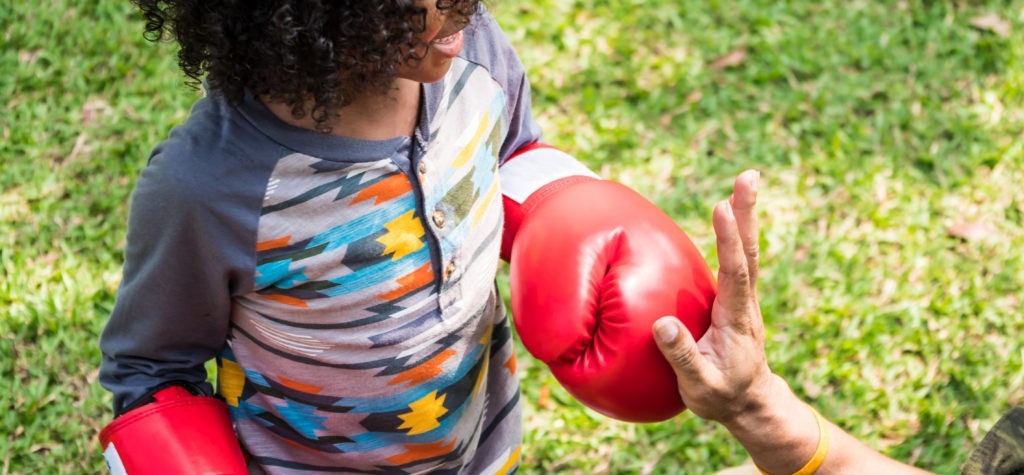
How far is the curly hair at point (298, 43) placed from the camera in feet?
4.40

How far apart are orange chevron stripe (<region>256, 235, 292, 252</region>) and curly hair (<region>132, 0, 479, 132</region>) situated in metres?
0.18

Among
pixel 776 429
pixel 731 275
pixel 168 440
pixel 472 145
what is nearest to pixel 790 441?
pixel 776 429

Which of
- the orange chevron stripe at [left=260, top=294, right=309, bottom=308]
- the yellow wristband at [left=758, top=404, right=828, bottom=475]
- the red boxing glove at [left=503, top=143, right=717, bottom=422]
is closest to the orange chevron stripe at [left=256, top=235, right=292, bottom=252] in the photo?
Answer: the orange chevron stripe at [left=260, top=294, right=309, bottom=308]

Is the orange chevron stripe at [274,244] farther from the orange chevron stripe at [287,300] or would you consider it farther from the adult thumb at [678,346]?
the adult thumb at [678,346]

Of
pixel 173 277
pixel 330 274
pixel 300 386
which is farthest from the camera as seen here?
pixel 300 386

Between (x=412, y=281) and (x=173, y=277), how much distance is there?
1.24ft

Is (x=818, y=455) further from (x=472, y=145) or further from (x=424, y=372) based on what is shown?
(x=472, y=145)

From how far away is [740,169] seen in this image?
3488 mm

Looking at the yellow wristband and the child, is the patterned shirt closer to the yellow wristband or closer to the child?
the child

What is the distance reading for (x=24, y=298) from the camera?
2.81m

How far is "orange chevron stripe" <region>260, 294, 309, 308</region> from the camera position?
1.58 m

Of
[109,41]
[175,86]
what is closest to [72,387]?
[175,86]

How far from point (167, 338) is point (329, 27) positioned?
22.1 inches

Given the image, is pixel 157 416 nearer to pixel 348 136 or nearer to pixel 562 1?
pixel 348 136
